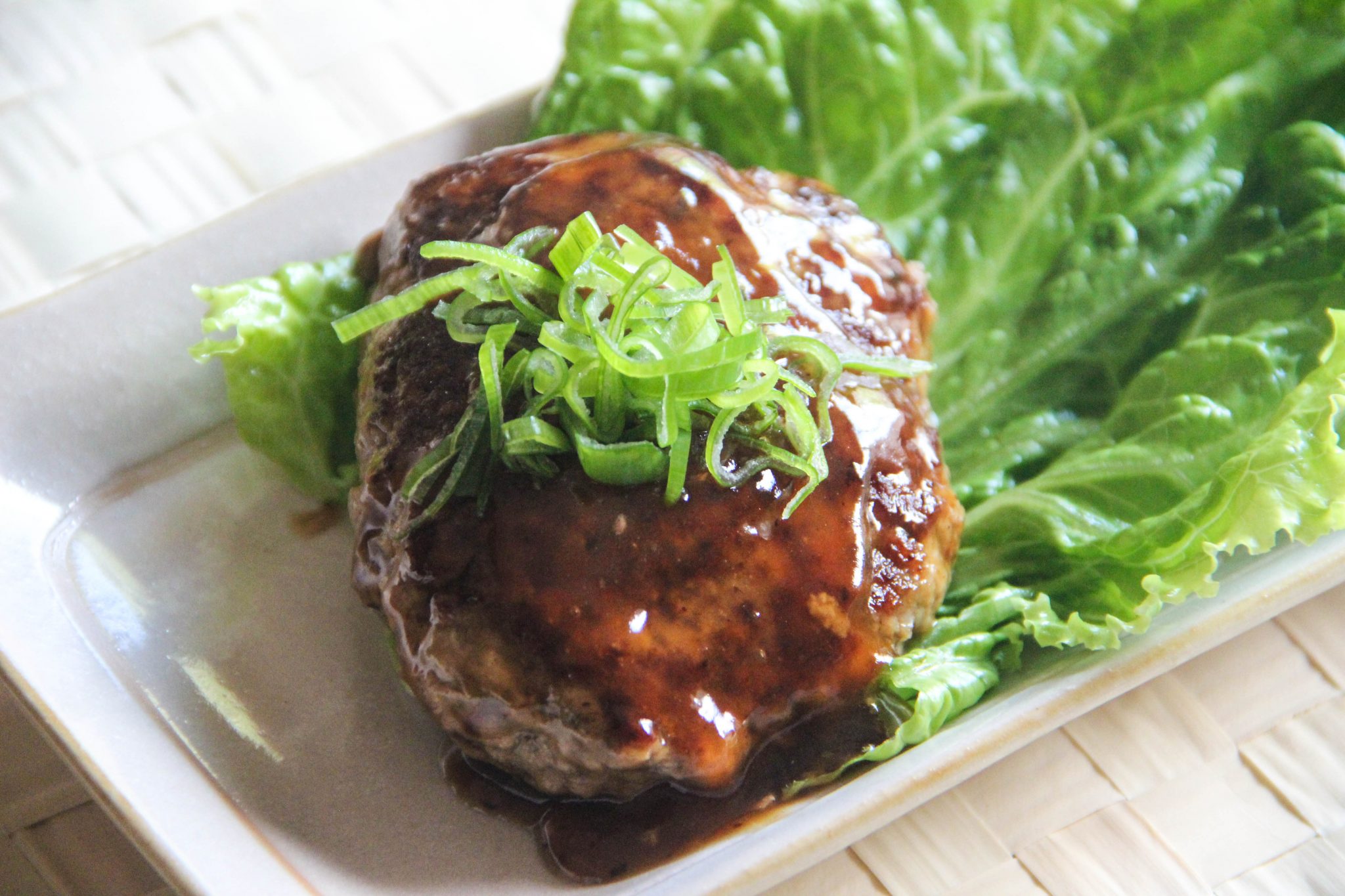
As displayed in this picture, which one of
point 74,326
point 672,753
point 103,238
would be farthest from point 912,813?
point 103,238

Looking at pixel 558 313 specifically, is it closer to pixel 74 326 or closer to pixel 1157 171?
pixel 74 326

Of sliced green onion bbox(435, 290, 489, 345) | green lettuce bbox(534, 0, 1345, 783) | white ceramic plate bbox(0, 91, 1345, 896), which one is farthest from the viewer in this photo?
green lettuce bbox(534, 0, 1345, 783)

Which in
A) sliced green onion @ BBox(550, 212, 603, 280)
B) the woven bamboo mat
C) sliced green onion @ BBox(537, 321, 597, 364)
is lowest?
the woven bamboo mat

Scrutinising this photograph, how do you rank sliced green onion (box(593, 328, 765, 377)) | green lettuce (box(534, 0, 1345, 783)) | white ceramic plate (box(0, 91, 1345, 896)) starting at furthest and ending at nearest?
green lettuce (box(534, 0, 1345, 783)) → white ceramic plate (box(0, 91, 1345, 896)) → sliced green onion (box(593, 328, 765, 377))

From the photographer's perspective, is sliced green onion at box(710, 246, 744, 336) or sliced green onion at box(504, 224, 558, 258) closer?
sliced green onion at box(710, 246, 744, 336)

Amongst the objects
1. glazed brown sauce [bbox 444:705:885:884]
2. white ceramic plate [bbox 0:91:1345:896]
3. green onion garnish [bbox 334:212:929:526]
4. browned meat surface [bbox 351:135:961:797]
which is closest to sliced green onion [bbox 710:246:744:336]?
green onion garnish [bbox 334:212:929:526]

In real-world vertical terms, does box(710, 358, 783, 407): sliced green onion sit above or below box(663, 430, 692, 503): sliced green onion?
above

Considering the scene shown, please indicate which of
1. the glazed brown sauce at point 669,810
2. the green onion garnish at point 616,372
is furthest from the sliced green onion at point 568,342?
the glazed brown sauce at point 669,810

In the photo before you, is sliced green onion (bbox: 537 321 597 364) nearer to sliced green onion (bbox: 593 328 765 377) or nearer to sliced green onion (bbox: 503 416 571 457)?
sliced green onion (bbox: 593 328 765 377)
